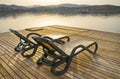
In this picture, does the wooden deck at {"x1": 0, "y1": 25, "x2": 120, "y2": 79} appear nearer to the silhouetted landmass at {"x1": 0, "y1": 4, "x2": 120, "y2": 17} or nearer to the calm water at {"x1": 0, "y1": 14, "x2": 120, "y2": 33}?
the calm water at {"x1": 0, "y1": 14, "x2": 120, "y2": 33}

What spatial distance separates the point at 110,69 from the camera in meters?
2.56

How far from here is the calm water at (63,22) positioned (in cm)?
Answer: 1065

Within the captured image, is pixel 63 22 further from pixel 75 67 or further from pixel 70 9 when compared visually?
pixel 75 67

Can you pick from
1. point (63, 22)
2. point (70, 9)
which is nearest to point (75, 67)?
point (63, 22)

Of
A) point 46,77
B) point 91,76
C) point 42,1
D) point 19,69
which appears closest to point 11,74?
point 19,69

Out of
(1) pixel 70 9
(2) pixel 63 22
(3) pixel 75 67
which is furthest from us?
(1) pixel 70 9

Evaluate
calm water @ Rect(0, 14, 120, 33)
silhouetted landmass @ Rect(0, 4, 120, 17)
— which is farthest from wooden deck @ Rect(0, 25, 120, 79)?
silhouetted landmass @ Rect(0, 4, 120, 17)

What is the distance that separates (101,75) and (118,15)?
1204 centimetres

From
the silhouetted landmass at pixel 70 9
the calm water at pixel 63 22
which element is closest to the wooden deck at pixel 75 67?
the calm water at pixel 63 22

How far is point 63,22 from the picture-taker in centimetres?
1308

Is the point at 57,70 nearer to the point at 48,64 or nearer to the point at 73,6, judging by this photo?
the point at 48,64

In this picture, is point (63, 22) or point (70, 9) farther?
point (70, 9)

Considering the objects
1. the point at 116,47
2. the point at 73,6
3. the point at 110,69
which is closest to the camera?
the point at 110,69

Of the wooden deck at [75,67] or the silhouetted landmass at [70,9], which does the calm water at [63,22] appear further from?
the wooden deck at [75,67]
